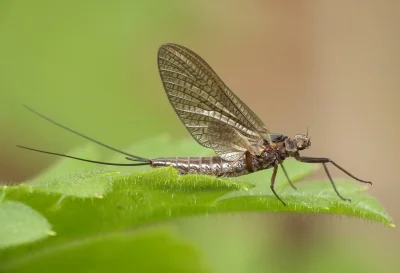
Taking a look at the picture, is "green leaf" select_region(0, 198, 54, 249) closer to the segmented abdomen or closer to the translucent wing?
the segmented abdomen

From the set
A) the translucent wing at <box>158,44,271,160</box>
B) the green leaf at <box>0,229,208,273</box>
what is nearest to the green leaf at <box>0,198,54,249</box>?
the green leaf at <box>0,229,208,273</box>

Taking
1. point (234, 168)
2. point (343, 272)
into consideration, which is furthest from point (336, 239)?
point (234, 168)

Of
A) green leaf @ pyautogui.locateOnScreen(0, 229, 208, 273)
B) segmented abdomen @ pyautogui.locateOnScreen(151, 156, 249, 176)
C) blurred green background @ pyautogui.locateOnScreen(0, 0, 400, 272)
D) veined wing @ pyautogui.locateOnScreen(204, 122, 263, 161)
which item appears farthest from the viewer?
blurred green background @ pyautogui.locateOnScreen(0, 0, 400, 272)

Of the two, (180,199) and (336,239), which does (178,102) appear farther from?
(336,239)

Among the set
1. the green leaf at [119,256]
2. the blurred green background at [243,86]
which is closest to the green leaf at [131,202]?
the green leaf at [119,256]

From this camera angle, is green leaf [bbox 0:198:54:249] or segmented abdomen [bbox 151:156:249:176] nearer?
green leaf [bbox 0:198:54:249]

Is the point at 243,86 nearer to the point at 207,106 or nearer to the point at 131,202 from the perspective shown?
the point at 207,106
